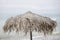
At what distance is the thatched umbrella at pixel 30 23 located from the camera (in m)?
1.75

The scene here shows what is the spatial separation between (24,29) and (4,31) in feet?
0.85

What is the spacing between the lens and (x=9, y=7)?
1800 millimetres

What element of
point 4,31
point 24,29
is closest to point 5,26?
point 4,31

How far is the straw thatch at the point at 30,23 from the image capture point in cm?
175

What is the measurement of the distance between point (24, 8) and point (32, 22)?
22 cm

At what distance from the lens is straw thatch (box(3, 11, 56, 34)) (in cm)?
175

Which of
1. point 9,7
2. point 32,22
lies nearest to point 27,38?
point 32,22

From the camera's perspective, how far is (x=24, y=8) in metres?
1.80

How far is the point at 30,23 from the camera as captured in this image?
5.72ft

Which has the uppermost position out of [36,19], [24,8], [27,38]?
[24,8]

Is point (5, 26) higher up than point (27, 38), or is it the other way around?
point (5, 26)

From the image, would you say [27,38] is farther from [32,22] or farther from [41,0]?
[41,0]

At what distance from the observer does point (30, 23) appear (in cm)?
174

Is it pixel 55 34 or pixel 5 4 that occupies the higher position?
pixel 5 4
